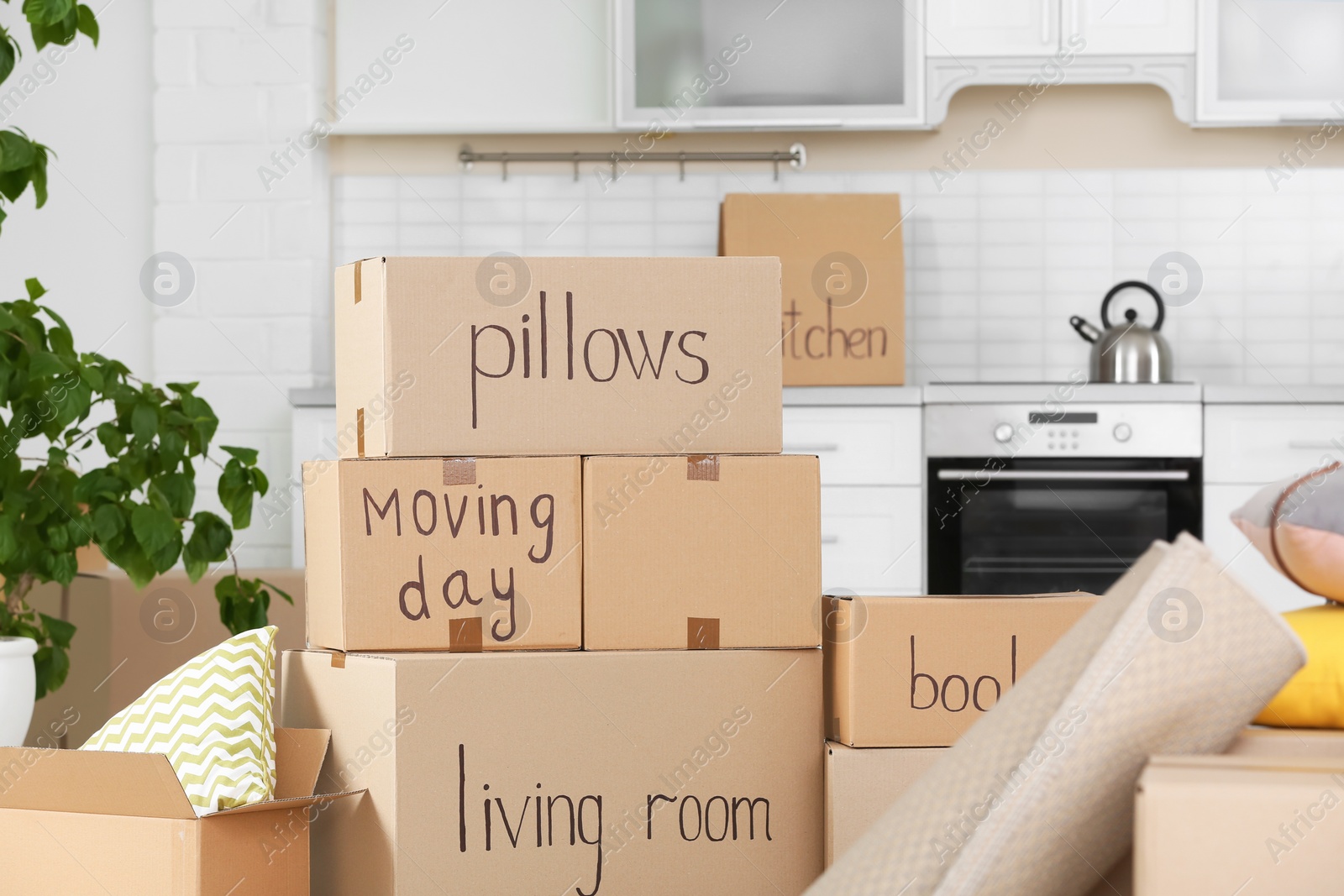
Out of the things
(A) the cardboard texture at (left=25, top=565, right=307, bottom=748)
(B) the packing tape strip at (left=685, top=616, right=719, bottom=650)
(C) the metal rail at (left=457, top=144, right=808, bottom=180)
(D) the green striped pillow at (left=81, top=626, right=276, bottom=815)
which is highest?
(C) the metal rail at (left=457, top=144, right=808, bottom=180)

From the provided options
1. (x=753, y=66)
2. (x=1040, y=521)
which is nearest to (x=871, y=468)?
(x=1040, y=521)

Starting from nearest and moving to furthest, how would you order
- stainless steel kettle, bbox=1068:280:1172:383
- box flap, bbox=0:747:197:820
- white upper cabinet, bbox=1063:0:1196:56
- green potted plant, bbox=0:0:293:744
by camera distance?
box flap, bbox=0:747:197:820
green potted plant, bbox=0:0:293:744
stainless steel kettle, bbox=1068:280:1172:383
white upper cabinet, bbox=1063:0:1196:56

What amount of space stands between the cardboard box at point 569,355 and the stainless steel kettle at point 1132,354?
66.4 inches

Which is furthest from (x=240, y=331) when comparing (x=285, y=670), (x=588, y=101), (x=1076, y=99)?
(x=1076, y=99)

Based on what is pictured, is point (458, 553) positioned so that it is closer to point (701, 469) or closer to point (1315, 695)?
point (701, 469)

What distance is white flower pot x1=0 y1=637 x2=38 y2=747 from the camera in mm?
1470

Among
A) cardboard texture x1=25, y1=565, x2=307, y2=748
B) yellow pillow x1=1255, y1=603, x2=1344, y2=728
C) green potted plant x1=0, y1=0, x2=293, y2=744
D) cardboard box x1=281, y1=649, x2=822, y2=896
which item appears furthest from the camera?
cardboard texture x1=25, y1=565, x2=307, y2=748

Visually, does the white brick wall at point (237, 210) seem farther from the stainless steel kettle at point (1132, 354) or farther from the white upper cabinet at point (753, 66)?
the stainless steel kettle at point (1132, 354)

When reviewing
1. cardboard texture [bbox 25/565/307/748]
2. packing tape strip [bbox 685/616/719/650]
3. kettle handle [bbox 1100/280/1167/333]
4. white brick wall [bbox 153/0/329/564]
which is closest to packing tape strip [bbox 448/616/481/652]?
packing tape strip [bbox 685/616/719/650]

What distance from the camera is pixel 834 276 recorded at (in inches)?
110

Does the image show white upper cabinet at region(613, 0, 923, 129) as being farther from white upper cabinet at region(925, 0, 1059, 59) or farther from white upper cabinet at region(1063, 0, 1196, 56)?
white upper cabinet at region(1063, 0, 1196, 56)

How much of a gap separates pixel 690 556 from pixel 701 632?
0.08m

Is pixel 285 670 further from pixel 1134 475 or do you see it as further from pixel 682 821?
pixel 1134 475

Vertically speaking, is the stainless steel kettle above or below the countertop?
above
